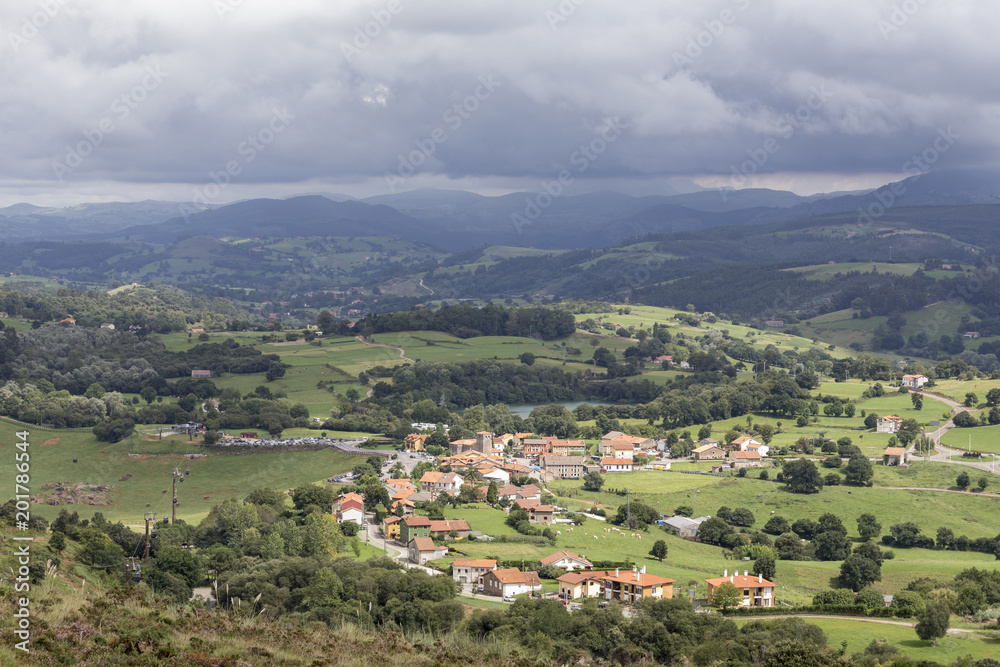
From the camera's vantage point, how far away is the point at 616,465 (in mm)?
58219

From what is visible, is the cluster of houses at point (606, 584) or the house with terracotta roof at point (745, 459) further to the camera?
the house with terracotta roof at point (745, 459)

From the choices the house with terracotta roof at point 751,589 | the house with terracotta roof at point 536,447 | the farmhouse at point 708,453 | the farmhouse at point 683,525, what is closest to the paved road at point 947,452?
the farmhouse at point 708,453

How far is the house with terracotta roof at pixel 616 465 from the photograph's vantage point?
190 ft

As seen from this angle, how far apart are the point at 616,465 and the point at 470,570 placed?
26.1 m

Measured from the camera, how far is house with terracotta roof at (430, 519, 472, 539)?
1549 inches

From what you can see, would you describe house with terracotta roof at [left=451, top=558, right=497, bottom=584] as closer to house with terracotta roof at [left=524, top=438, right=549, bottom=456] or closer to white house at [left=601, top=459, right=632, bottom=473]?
white house at [left=601, top=459, right=632, bottom=473]

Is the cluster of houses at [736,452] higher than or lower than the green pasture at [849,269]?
lower

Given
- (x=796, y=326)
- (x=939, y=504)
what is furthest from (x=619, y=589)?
(x=796, y=326)

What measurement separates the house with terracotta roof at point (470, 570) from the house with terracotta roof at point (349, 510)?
28.3 feet

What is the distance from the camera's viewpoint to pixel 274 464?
52.7 m

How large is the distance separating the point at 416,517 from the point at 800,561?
54.4 feet

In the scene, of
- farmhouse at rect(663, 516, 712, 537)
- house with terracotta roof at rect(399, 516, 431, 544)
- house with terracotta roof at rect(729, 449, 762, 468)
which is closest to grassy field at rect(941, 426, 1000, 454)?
house with terracotta roof at rect(729, 449, 762, 468)

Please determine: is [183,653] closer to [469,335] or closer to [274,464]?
[274,464]

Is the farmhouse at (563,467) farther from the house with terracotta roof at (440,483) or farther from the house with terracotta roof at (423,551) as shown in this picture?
the house with terracotta roof at (423,551)
